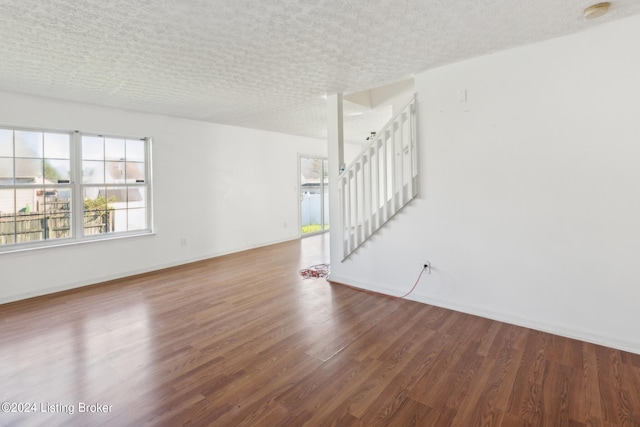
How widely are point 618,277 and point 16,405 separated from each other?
4034 mm

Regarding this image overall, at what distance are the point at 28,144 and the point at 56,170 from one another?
0.38 m

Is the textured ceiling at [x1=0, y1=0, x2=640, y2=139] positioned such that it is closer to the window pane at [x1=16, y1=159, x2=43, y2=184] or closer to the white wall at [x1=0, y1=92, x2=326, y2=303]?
the white wall at [x1=0, y1=92, x2=326, y2=303]

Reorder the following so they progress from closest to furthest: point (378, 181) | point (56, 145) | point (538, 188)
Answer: point (538, 188) < point (378, 181) < point (56, 145)

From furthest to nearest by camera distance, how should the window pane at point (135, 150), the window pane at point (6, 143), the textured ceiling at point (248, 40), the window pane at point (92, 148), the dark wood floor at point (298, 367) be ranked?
the window pane at point (135, 150) → the window pane at point (92, 148) → the window pane at point (6, 143) → the textured ceiling at point (248, 40) → the dark wood floor at point (298, 367)

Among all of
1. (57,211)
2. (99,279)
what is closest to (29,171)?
(57,211)

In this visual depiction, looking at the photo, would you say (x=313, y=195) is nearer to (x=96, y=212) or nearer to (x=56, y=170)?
(x=96, y=212)

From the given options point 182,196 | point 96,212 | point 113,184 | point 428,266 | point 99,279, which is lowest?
point 99,279

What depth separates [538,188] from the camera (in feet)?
8.56

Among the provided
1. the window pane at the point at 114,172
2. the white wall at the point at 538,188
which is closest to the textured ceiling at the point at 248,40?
the white wall at the point at 538,188

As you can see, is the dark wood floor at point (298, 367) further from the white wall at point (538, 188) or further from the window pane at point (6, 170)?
the window pane at point (6, 170)

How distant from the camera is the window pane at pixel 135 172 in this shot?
454cm

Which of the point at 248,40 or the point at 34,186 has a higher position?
the point at 248,40

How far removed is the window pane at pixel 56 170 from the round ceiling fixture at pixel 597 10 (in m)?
5.32

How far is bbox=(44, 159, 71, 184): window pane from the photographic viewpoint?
3.80 m
